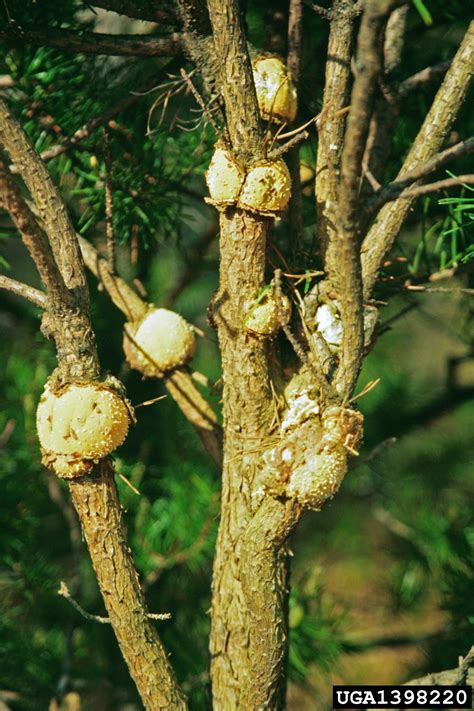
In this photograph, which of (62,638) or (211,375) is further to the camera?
(211,375)

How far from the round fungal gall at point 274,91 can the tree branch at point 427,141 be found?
9 centimetres

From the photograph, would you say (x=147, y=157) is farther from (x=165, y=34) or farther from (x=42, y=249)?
(x=42, y=249)

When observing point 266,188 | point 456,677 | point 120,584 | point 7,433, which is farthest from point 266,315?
point 7,433

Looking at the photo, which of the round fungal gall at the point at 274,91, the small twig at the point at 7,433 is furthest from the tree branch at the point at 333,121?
the small twig at the point at 7,433

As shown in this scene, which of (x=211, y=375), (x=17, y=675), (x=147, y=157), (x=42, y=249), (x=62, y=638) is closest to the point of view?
→ (x=42, y=249)

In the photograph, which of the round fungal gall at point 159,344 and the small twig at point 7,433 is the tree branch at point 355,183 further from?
the small twig at point 7,433

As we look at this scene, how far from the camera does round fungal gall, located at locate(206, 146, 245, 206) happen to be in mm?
420

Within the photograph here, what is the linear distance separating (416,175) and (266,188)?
0.10 meters

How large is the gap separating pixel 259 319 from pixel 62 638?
26.3 inches

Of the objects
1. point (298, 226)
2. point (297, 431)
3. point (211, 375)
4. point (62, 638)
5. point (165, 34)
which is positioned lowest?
point (62, 638)

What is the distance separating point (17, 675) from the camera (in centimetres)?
77

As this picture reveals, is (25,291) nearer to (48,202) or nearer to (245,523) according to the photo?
(48,202)

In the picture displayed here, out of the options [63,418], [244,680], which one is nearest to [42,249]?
[63,418]

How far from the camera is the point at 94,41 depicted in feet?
1.53
